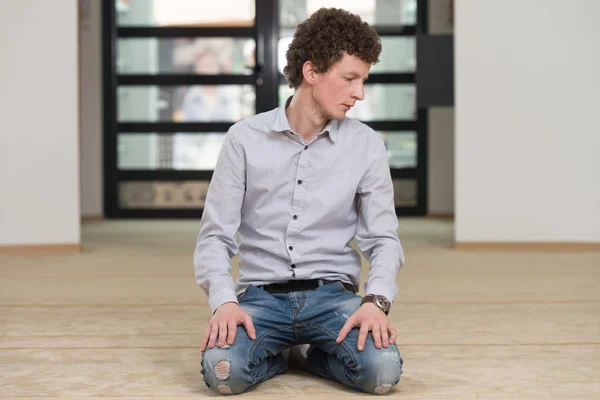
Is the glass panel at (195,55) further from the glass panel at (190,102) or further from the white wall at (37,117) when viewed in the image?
the white wall at (37,117)

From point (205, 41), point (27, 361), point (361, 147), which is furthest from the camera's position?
point (205, 41)

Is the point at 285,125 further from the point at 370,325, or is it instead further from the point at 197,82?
Answer: the point at 197,82

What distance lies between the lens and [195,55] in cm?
736

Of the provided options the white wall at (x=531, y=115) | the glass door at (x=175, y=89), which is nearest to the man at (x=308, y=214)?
the white wall at (x=531, y=115)

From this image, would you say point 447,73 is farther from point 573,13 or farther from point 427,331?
point 427,331

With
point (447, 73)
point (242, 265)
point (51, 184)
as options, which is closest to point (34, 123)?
point (51, 184)

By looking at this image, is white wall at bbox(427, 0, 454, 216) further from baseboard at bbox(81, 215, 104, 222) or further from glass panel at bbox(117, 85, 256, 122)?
baseboard at bbox(81, 215, 104, 222)

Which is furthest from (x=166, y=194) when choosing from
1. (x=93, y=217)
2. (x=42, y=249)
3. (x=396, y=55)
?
(x=42, y=249)

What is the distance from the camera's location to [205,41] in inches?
290

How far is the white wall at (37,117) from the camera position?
4723 millimetres

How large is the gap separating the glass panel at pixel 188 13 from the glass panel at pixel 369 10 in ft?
0.92

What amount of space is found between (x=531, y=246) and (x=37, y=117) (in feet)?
8.68

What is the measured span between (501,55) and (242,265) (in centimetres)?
313

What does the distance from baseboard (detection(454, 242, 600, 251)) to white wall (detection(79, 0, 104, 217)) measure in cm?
366
